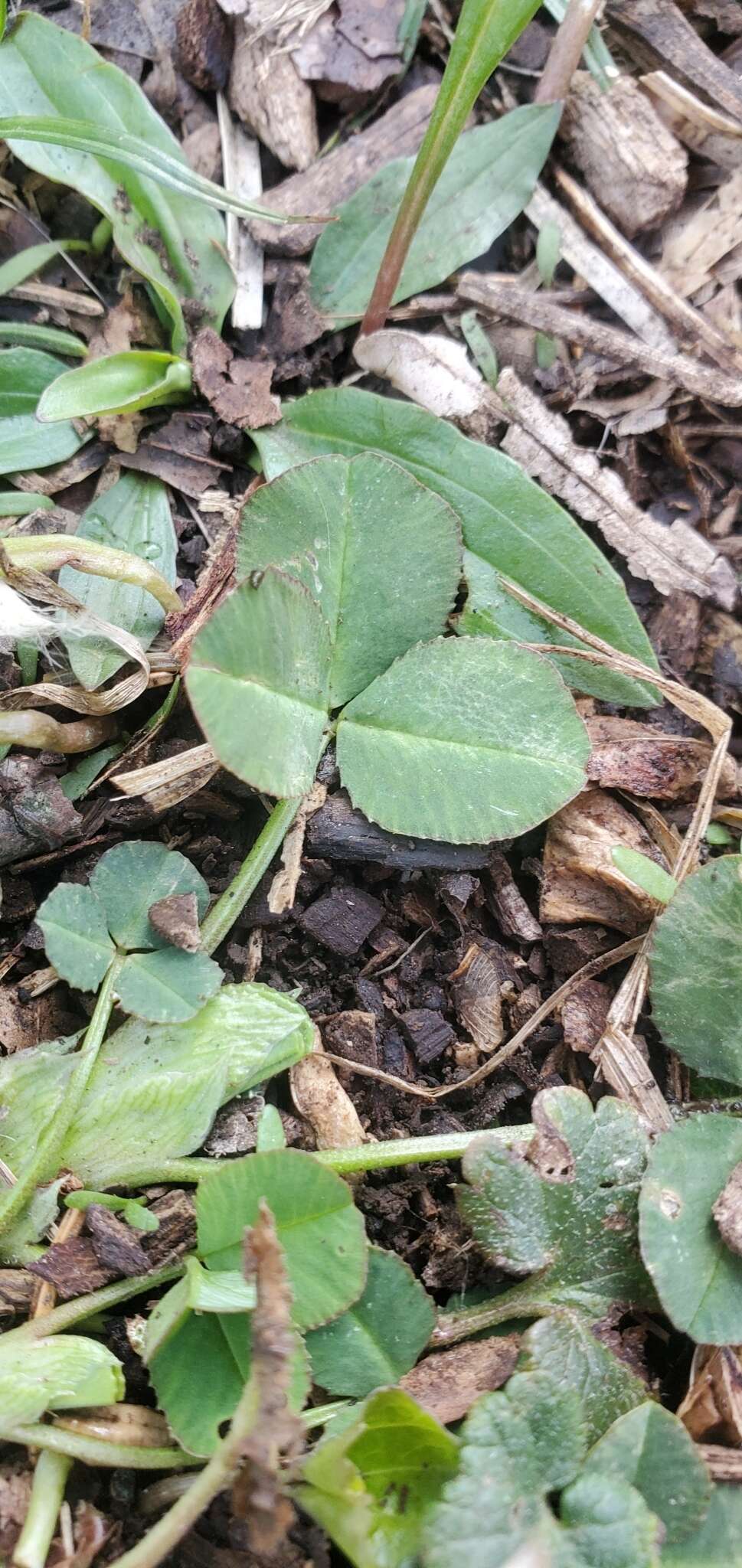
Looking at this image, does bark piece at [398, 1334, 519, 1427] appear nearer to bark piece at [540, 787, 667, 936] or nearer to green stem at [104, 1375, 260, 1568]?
green stem at [104, 1375, 260, 1568]

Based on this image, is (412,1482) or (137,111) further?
(137,111)

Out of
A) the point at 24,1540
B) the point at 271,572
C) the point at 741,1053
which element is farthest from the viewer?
the point at 741,1053

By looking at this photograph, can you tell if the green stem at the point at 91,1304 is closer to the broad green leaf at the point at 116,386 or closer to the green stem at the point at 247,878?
the green stem at the point at 247,878

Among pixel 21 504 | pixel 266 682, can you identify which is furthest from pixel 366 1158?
pixel 21 504

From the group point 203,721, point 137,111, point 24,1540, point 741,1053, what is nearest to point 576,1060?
point 741,1053

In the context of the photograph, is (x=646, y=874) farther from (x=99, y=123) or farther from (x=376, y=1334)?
A: (x=99, y=123)

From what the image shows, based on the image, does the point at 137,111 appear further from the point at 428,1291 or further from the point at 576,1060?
the point at 428,1291

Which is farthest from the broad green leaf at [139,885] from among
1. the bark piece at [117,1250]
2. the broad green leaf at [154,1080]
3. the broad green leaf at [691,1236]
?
the broad green leaf at [691,1236]
